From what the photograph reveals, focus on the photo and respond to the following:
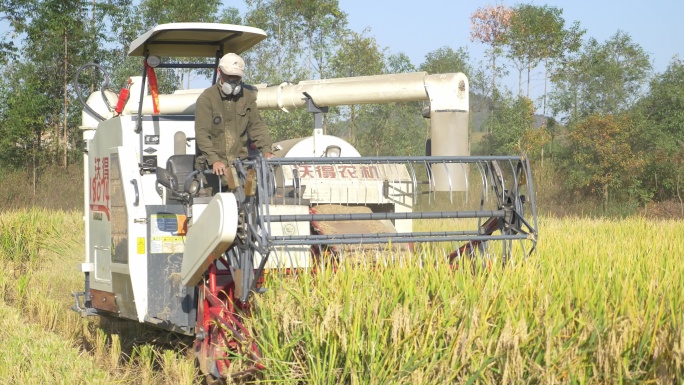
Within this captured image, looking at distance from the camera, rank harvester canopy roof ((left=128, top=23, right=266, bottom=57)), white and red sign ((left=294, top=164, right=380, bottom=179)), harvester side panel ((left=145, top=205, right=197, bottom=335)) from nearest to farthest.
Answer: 1. harvester side panel ((left=145, top=205, right=197, bottom=335))
2. harvester canopy roof ((left=128, top=23, right=266, bottom=57))
3. white and red sign ((left=294, top=164, right=380, bottom=179))

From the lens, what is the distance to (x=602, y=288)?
17.1 feet

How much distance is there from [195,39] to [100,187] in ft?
4.75

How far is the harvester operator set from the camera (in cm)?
714

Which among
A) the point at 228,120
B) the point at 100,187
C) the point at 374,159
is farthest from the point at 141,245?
the point at 374,159

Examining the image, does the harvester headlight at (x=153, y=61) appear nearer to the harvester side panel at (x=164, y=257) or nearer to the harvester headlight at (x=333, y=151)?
the harvester side panel at (x=164, y=257)

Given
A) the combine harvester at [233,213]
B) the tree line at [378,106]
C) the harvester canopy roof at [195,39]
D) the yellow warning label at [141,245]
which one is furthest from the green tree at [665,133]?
the yellow warning label at [141,245]

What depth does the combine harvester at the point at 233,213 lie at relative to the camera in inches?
240

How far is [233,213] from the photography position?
5832mm

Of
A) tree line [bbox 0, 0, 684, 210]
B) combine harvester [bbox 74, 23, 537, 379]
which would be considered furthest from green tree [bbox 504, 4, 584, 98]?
combine harvester [bbox 74, 23, 537, 379]

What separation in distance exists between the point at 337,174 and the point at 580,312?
3985 millimetres

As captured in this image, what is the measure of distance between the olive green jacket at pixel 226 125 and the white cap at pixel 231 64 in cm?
19

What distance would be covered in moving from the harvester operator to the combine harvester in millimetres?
290

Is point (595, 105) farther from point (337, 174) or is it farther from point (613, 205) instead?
point (337, 174)

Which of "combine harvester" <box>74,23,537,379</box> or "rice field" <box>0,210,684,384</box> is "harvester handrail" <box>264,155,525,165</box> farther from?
"rice field" <box>0,210,684,384</box>
